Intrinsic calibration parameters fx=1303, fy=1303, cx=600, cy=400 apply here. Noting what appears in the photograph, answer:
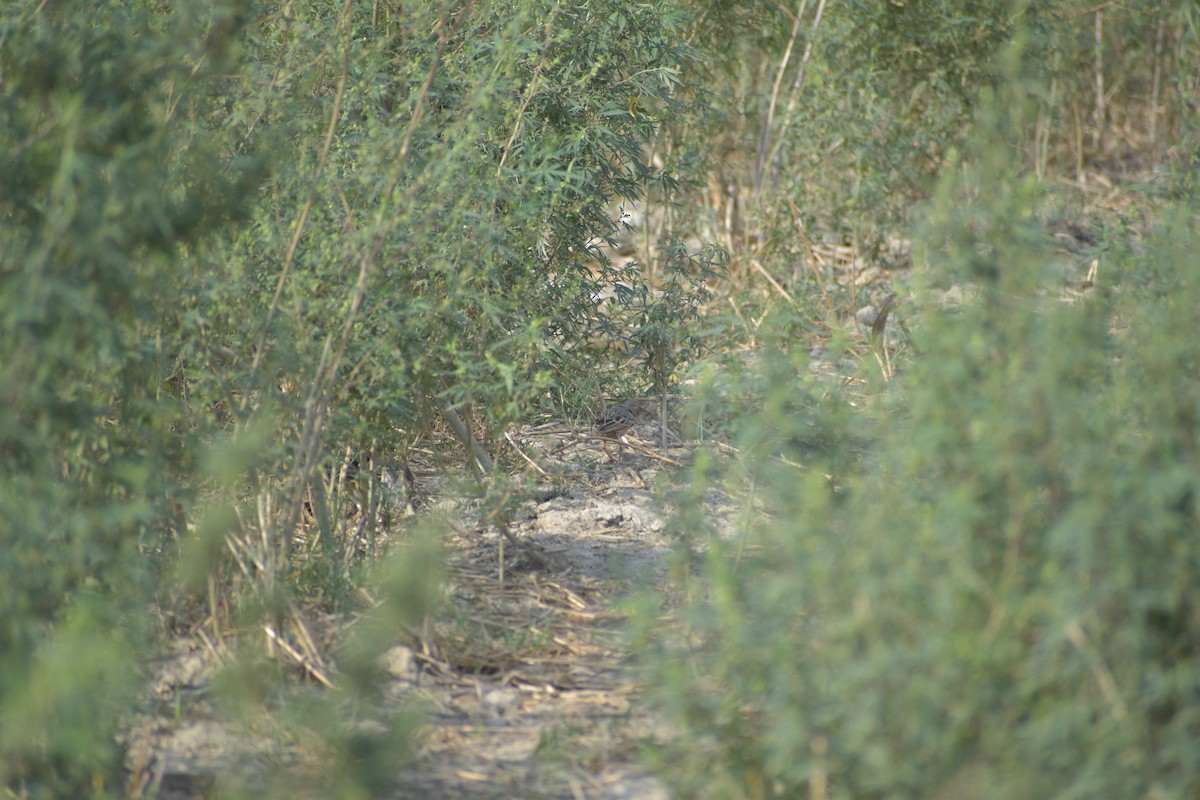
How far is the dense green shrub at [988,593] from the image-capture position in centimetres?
191

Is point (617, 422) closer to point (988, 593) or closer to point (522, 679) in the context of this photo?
point (522, 679)

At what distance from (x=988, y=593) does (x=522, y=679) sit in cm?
131

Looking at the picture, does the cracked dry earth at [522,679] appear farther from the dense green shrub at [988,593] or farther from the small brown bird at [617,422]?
the small brown bird at [617,422]

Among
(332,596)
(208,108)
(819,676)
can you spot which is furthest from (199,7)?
(819,676)

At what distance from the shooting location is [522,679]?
2982 mm

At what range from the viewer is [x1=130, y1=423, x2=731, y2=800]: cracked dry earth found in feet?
8.02

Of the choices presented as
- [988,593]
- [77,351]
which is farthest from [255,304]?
[988,593]

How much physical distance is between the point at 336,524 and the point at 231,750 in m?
1.04

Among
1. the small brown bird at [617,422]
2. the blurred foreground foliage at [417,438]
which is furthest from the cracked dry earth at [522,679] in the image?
the small brown bird at [617,422]

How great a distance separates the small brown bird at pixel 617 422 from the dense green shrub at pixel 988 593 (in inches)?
92.6

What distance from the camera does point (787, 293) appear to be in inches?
239

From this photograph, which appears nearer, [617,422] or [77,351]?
[77,351]

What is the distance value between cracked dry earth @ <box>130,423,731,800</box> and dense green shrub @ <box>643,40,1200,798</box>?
0.31m

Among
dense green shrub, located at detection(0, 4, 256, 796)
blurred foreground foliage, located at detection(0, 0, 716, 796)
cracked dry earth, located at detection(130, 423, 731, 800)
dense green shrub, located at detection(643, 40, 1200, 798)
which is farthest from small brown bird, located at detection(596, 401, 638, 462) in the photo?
dense green shrub, located at detection(643, 40, 1200, 798)
